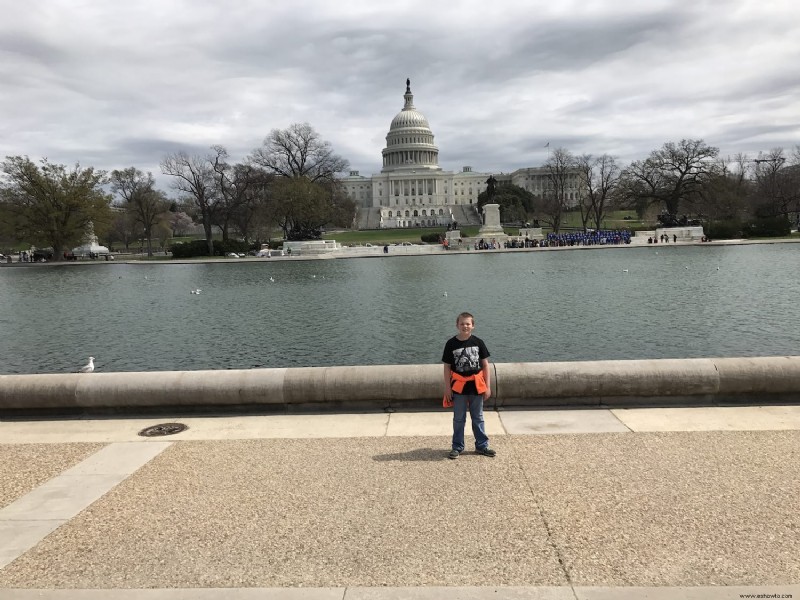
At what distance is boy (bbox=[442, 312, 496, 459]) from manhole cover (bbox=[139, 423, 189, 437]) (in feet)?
12.0

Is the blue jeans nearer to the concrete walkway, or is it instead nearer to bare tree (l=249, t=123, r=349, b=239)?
the concrete walkway

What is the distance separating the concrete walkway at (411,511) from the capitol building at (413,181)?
160308 mm

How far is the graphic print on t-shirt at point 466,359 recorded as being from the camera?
20.0 feet

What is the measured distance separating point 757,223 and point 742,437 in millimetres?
77168

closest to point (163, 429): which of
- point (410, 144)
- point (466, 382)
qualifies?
point (466, 382)

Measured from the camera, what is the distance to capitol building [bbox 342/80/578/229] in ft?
566

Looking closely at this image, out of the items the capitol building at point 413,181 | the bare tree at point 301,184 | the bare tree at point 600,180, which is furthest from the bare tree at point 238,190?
the capitol building at point 413,181

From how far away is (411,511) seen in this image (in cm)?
484

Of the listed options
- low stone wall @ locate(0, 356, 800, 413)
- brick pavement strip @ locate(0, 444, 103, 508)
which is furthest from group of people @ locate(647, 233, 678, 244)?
brick pavement strip @ locate(0, 444, 103, 508)

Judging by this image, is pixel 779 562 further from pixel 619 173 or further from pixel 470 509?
pixel 619 173

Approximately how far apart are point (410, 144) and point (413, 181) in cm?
1100

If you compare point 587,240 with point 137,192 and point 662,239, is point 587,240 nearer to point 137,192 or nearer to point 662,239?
point 662,239

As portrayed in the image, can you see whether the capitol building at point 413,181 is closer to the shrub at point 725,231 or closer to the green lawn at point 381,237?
the green lawn at point 381,237

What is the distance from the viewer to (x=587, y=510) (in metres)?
4.77
